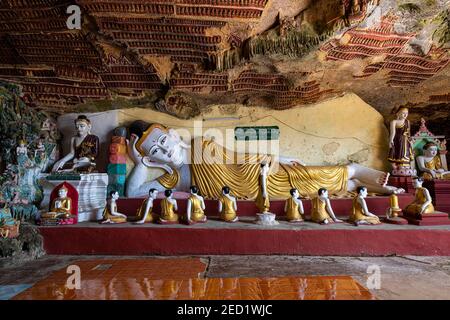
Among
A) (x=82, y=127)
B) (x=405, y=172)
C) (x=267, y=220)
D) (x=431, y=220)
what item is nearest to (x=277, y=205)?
(x=267, y=220)

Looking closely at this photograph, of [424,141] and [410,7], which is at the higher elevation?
[410,7]

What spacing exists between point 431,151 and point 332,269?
13.6 ft

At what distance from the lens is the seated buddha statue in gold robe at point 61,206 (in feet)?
13.8

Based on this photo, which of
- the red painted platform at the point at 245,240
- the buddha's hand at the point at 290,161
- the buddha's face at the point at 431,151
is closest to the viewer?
the red painted platform at the point at 245,240

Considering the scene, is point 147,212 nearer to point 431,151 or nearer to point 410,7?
point 410,7

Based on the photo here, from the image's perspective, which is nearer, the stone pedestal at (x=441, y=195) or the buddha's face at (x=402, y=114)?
the stone pedestal at (x=441, y=195)

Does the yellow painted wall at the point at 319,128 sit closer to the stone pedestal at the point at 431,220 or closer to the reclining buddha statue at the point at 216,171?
the reclining buddha statue at the point at 216,171

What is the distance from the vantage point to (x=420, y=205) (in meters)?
4.27

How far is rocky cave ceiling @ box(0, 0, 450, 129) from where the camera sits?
3.89m

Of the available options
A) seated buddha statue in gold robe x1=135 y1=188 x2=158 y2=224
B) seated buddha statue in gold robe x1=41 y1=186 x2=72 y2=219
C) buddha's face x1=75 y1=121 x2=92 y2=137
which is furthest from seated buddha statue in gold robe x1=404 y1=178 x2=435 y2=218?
buddha's face x1=75 y1=121 x2=92 y2=137

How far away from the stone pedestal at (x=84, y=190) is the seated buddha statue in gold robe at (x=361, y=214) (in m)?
4.04

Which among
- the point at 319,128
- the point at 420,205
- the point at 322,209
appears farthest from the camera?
the point at 319,128

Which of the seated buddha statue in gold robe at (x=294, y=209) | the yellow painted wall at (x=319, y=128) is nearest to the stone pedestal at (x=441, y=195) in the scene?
the yellow painted wall at (x=319, y=128)

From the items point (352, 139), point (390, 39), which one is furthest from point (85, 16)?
point (352, 139)
